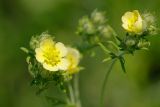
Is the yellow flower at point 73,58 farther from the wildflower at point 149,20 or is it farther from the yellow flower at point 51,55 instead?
the wildflower at point 149,20

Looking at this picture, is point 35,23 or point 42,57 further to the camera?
point 35,23

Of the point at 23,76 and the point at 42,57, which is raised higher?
the point at 23,76

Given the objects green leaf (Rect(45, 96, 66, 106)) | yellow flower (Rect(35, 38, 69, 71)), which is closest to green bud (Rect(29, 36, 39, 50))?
yellow flower (Rect(35, 38, 69, 71))

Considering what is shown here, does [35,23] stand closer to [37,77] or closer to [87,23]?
[87,23]

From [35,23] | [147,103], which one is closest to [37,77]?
[147,103]

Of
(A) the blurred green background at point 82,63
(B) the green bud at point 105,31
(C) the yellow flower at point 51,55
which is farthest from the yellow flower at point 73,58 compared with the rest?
(A) the blurred green background at point 82,63

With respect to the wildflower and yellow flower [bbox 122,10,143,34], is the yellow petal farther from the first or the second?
the wildflower

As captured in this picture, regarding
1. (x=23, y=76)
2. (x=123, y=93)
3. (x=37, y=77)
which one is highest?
(x=23, y=76)
